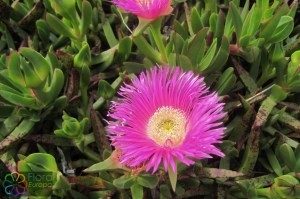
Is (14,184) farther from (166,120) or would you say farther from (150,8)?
(150,8)

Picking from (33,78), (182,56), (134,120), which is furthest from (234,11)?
(33,78)

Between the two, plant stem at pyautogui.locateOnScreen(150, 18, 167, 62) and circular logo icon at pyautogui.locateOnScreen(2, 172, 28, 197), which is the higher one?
plant stem at pyautogui.locateOnScreen(150, 18, 167, 62)

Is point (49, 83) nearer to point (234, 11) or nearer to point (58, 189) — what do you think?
point (58, 189)

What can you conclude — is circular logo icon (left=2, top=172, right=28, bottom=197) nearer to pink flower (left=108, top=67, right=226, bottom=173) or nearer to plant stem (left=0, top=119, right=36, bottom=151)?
plant stem (left=0, top=119, right=36, bottom=151)

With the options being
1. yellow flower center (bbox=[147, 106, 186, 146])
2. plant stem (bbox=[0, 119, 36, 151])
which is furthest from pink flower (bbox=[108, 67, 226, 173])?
plant stem (bbox=[0, 119, 36, 151])

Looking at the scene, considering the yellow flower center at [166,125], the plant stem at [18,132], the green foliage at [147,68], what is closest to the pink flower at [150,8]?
the green foliage at [147,68]

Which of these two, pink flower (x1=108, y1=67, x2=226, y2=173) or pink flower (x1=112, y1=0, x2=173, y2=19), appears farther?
pink flower (x1=112, y1=0, x2=173, y2=19)

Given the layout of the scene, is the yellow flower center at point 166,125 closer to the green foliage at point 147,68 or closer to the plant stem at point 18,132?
the green foliage at point 147,68
